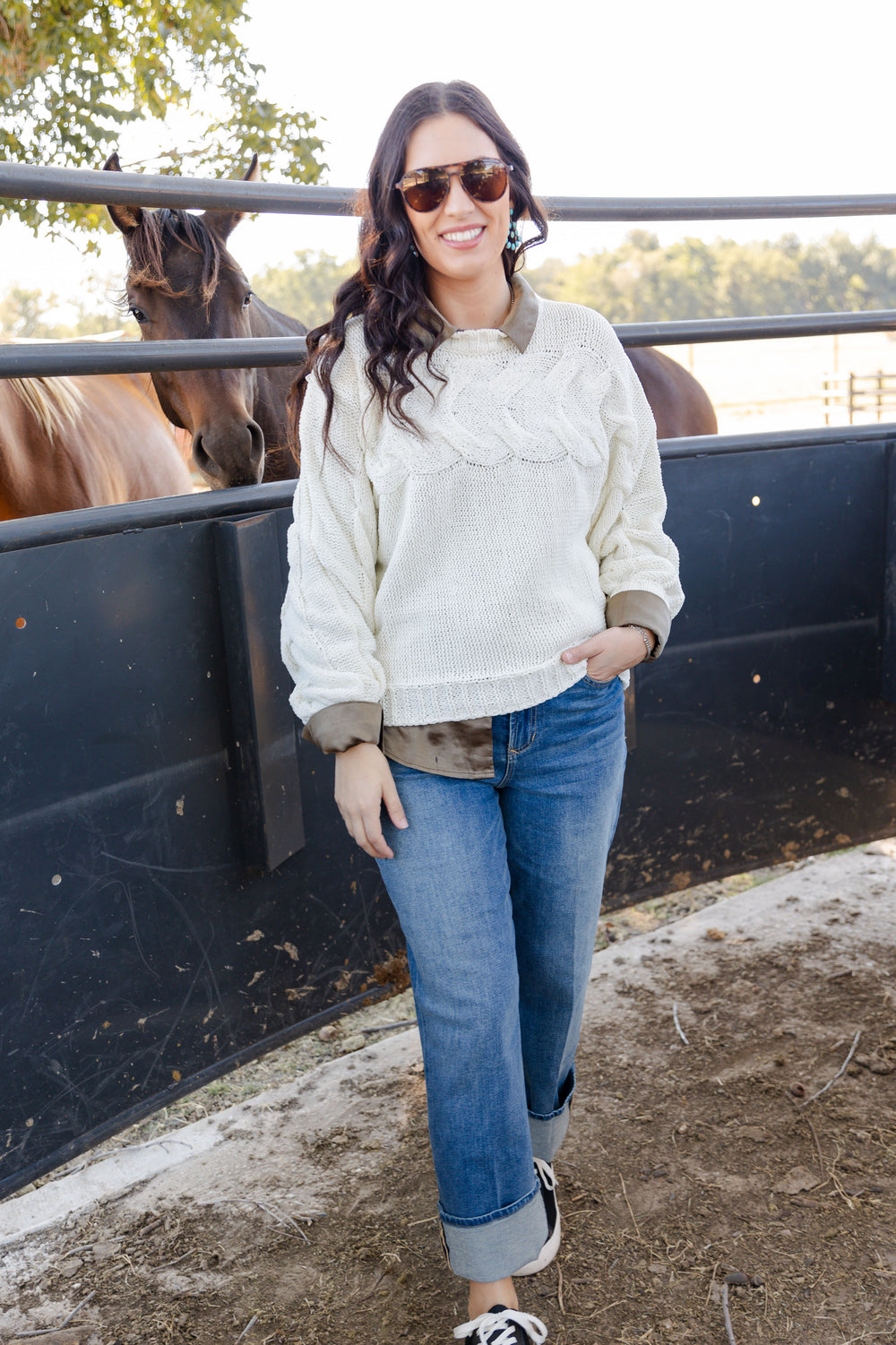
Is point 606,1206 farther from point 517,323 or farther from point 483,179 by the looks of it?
point 483,179

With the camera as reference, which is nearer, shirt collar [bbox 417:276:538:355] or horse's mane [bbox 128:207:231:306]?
shirt collar [bbox 417:276:538:355]

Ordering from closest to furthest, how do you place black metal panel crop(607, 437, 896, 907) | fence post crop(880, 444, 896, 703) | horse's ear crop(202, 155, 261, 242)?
black metal panel crop(607, 437, 896, 907) < fence post crop(880, 444, 896, 703) < horse's ear crop(202, 155, 261, 242)

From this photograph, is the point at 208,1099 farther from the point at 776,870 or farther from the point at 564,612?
the point at 776,870

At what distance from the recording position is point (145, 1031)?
2.04 metres

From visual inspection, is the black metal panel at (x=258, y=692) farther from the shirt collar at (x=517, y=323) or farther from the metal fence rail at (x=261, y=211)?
the shirt collar at (x=517, y=323)

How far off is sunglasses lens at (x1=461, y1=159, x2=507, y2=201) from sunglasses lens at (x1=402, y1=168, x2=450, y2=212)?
3 cm

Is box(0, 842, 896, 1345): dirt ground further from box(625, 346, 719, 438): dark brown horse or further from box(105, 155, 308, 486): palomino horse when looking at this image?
box(625, 346, 719, 438): dark brown horse

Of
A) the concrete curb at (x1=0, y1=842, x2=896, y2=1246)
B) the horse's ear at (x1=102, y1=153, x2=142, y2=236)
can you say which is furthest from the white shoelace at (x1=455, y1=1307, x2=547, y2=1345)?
the horse's ear at (x1=102, y1=153, x2=142, y2=236)

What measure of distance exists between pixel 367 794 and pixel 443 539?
1.20ft

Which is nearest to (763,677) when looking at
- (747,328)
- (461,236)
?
(747,328)

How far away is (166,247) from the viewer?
3.18m

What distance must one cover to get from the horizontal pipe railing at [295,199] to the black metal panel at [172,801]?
1.82ft

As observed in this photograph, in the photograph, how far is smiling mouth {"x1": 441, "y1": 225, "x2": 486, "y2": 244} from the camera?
1.43 m

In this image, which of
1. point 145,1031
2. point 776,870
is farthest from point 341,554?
point 776,870
